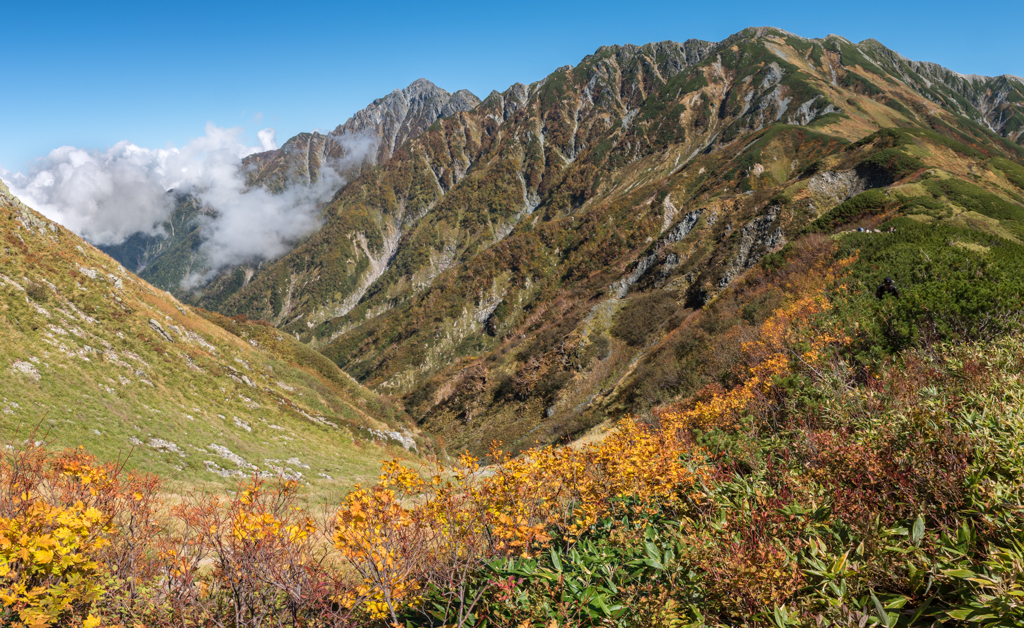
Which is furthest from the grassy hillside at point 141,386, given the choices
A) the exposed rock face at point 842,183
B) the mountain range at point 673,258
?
the exposed rock face at point 842,183

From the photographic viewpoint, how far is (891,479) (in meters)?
4.13

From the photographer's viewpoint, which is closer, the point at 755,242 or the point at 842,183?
the point at 755,242

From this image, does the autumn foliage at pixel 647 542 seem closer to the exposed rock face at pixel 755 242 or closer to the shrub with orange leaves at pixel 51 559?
Result: the shrub with orange leaves at pixel 51 559

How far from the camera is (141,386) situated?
2044 centimetres

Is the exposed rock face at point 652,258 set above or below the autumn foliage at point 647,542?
above

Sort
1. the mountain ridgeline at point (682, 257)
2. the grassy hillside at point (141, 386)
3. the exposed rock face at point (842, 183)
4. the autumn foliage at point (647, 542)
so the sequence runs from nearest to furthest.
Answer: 1. the autumn foliage at point (647, 542)
2. the grassy hillside at point (141, 386)
3. the mountain ridgeline at point (682, 257)
4. the exposed rock face at point (842, 183)

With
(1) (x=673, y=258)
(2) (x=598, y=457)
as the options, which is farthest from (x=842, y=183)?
(2) (x=598, y=457)

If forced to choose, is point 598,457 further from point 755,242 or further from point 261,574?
point 755,242

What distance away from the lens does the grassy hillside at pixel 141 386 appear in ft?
51.0

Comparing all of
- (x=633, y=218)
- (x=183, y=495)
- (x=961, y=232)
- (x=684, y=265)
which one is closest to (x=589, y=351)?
(x=684, y=265)

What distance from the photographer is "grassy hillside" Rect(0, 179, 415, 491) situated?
1553cm

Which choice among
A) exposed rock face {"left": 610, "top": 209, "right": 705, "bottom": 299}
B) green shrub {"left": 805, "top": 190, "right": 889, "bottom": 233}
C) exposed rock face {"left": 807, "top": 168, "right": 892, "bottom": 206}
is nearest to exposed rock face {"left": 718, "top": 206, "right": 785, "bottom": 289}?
green shrub {"left": 805, "top": 190, "right": 889, "bottom": 233}

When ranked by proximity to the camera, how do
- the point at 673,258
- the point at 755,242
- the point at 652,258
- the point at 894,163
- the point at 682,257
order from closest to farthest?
1. the point at 755,242
2. the point at 894,163
3. the point at 682,257
4. the point at 673,258
5. the point at 652,258

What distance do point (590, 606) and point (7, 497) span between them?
7388mm
